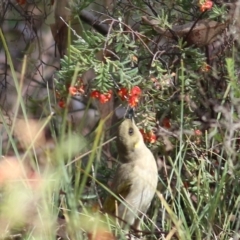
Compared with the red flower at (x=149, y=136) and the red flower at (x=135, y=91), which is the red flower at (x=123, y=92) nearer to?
the red flower at (x=135, y=91)

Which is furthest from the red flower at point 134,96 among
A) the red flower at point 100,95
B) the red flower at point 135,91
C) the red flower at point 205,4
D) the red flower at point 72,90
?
the red flower at point 205,4

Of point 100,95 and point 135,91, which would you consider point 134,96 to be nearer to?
point 135,91

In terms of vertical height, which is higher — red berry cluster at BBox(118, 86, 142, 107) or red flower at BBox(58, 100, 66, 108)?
red berry cluster at BBox(118, 86, 142, 107)

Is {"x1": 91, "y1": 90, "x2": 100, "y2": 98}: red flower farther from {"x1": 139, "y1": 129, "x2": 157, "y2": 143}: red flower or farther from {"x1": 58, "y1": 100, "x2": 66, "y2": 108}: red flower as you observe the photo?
{"x1": 139, "y1": 129, "x2": 157, "y2": 143}: red flower

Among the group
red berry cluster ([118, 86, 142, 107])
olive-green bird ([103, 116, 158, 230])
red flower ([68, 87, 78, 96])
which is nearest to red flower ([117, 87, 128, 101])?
red berry cluster ([118, 86, 142, 107])

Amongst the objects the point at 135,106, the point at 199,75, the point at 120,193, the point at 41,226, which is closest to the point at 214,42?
the point at 199,75

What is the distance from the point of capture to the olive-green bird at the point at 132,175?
4.38 meters

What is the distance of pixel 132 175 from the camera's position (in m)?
4.54

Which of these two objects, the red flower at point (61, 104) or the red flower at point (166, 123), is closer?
the red flower at point (61, 104)

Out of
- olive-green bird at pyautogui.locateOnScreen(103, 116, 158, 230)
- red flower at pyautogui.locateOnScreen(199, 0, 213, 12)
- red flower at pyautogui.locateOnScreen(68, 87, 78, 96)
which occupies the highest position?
red flower at pyautogui.locateOnScreen(199, 0, 213, 12)

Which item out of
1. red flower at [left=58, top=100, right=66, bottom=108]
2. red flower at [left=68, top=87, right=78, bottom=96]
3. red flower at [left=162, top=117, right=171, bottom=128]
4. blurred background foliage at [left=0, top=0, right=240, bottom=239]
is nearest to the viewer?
red flower at [left=68, top=87, right=78, bottom=96]

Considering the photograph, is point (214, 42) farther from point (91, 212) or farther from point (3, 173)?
point (3, 173)

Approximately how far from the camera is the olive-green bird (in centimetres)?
438

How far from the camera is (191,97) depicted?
4.36 meters
